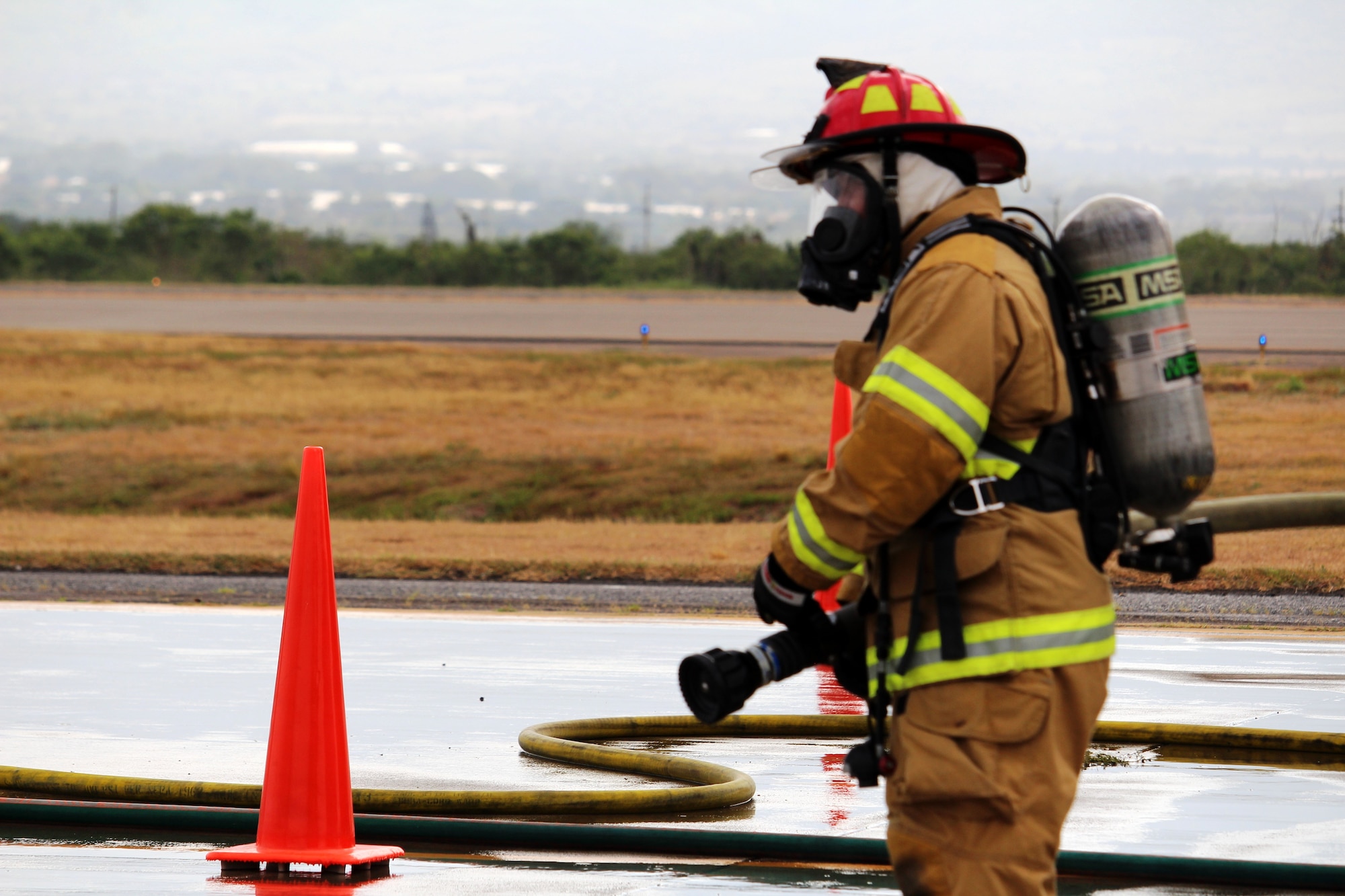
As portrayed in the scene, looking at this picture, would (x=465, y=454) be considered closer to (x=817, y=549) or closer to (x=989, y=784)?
(x=817, y=549)

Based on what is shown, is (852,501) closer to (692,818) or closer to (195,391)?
(692,818)

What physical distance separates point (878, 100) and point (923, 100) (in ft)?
0.28

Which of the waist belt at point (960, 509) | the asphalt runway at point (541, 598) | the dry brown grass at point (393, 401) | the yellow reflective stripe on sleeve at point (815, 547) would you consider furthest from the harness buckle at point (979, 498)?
the dry brown grass at point (393, 401)

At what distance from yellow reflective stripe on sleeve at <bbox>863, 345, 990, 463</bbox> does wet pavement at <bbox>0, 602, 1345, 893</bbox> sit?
6.78 ft

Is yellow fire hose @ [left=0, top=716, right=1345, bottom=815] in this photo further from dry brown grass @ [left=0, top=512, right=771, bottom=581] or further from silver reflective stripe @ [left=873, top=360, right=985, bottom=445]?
dry brown grass @ [left=0, top=512, right=771, bottom=581]

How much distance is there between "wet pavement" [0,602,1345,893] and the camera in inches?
177

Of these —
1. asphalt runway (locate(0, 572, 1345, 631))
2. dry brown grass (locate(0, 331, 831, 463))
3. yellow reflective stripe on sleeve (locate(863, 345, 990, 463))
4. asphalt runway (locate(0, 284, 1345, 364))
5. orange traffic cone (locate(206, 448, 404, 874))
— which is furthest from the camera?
asphalt runway (locate(0, 284, 1345, 364))

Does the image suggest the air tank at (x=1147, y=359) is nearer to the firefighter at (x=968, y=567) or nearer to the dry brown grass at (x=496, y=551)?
the firefighter at (x=968, y=567)

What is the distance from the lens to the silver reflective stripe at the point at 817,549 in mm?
2656

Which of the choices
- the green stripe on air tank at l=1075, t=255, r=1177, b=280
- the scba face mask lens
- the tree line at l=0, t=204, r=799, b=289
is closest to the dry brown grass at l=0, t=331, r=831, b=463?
the scba face mask lens

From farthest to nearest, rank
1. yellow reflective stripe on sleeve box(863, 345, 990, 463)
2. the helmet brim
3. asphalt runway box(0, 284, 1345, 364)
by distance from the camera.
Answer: asphalt runway box(0, 284, 1345, 364) → the helmet brim → yellow reflective stripe on sleeve box(863, 345, 990, 463)

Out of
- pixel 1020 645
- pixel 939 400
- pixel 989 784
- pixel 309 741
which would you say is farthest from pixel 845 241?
pixel 309 741

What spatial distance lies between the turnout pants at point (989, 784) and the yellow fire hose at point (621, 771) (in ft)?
7.27

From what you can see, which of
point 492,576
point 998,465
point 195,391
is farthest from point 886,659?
point 195,391
